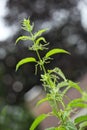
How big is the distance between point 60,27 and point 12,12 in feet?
4.98

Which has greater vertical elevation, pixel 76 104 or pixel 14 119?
pixel 14 119

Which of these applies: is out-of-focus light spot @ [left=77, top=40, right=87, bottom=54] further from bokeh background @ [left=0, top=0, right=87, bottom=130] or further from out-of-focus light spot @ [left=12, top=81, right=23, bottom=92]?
out-of-focus light spot @ [left=12, top=81, right=23, bottom=92]

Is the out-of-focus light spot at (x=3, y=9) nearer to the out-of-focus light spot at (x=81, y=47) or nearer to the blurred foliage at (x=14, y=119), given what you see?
the out-of-focus light spot at (x=81, y=47)

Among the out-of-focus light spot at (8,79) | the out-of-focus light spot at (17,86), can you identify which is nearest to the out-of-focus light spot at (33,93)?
the out-of-focus light spot at (17,86)

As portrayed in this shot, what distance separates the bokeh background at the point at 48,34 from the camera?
1248 centimetres

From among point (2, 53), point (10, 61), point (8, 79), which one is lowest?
point (8, 79)

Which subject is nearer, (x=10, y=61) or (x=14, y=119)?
(x=14, y=119)

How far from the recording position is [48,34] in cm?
1279

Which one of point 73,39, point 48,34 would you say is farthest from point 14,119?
point 73,39

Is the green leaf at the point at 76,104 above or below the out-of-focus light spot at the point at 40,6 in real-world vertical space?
below

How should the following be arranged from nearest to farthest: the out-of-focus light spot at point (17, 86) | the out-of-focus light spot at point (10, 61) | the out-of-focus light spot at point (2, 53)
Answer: the out-of-focus light spot at point (2, 53) < the out-of-focus light spot at point (10, 61) < the out-of-focus light spot at point (17, 86)

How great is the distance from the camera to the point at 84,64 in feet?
42.6

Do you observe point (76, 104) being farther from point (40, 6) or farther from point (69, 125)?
point (40, 6)

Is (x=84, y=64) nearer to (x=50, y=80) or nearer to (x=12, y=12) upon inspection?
(x=12, y=12)
